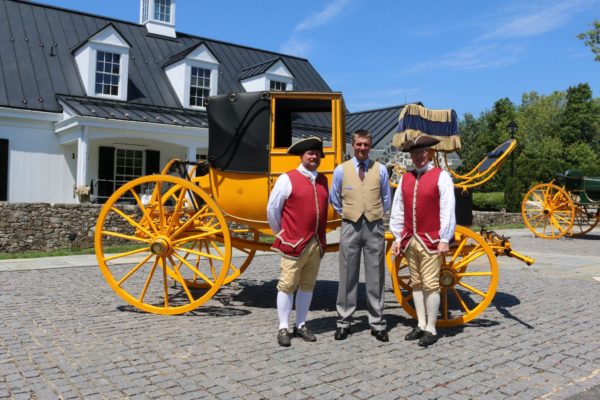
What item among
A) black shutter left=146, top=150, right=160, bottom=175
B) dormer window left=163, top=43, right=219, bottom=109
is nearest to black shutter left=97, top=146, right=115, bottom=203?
black shutter left=146, top=150, right=160, bottom=175

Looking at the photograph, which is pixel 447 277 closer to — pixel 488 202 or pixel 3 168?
pixel 3 168

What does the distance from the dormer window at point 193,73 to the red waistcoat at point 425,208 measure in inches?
613

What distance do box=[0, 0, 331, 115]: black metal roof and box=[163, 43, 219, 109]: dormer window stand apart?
226 millimetres

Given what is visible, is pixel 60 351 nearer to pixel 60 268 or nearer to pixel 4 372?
pixel 4 372

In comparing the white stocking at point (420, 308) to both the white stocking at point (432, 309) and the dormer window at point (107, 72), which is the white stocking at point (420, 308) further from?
the dormer window at point (107, 72)

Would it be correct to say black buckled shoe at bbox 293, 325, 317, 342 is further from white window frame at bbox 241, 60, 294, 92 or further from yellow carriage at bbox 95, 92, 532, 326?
white window frame at bbox 241, 60, 294, 92

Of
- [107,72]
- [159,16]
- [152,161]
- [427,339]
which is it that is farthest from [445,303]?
[159,16]

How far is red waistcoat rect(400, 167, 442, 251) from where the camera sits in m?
4.59

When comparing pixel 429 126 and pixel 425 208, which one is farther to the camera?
pixel 429 126

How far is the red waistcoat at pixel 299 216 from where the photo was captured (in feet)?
14.9

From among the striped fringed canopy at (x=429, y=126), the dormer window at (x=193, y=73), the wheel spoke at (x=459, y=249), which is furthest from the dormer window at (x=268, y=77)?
the wheel spoke at (x=459, y=249)

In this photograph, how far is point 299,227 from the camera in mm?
4566

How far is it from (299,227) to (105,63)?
49.5ft

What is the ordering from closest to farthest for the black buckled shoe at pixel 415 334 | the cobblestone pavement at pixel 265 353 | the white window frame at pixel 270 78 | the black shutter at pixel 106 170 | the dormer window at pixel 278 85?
1. the cobblestone pavement at pixel 265 353
2. the black buckled shoe at pixel 415 334
3. the black shutter at pixel 106 170
4. the white window frame at pixel 270 78
5. the dormer window at pixel 278 85
